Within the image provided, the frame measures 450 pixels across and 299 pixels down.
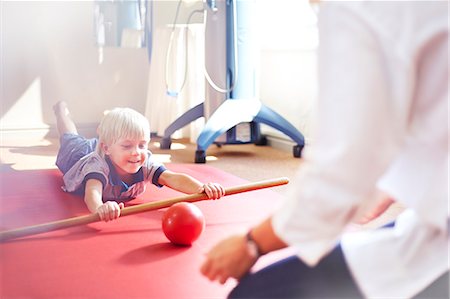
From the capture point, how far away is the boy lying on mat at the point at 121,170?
155 centimetres

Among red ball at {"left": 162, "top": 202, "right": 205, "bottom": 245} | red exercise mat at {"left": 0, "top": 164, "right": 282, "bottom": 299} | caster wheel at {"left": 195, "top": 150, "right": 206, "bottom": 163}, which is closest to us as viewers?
red exercise mat at {"left": 0, "top": 164, "right": 282, "bottom": 299}

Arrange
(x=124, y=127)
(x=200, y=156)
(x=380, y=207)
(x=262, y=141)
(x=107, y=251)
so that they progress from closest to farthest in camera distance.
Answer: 1. (x=380, y=207)
2. (x=107, y=251)
3. (x=124, y=127)
4. (x=200, y=156)
5. (x=262, y=141)

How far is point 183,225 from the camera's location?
1.22 m

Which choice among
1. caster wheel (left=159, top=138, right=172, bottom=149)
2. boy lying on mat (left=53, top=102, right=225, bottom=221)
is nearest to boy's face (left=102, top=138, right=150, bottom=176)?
boy lying on mat (left=53, top=102, right=225, bottom=221)

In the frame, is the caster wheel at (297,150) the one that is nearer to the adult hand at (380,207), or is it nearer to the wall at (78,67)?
the wall at (78,67)

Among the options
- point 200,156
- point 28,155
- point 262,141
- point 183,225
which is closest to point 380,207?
point 183,225

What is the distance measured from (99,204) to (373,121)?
3.38ft

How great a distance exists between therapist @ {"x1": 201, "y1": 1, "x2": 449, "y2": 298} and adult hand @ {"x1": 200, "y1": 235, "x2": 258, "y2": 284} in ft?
0.11

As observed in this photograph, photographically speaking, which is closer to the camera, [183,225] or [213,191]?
[183,225]

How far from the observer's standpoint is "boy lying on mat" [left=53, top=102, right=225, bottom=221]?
155 cm

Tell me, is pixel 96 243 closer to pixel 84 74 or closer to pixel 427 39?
pixel 427 39

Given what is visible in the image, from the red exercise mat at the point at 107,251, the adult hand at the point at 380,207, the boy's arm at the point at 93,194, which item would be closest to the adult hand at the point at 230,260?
the adult hand at the point at 380,207

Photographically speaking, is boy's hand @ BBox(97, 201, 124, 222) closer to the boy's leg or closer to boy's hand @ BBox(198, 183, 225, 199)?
boy's hand @ BBox(198, 183, 225, 199)

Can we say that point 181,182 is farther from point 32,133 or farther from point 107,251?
point 32,133
